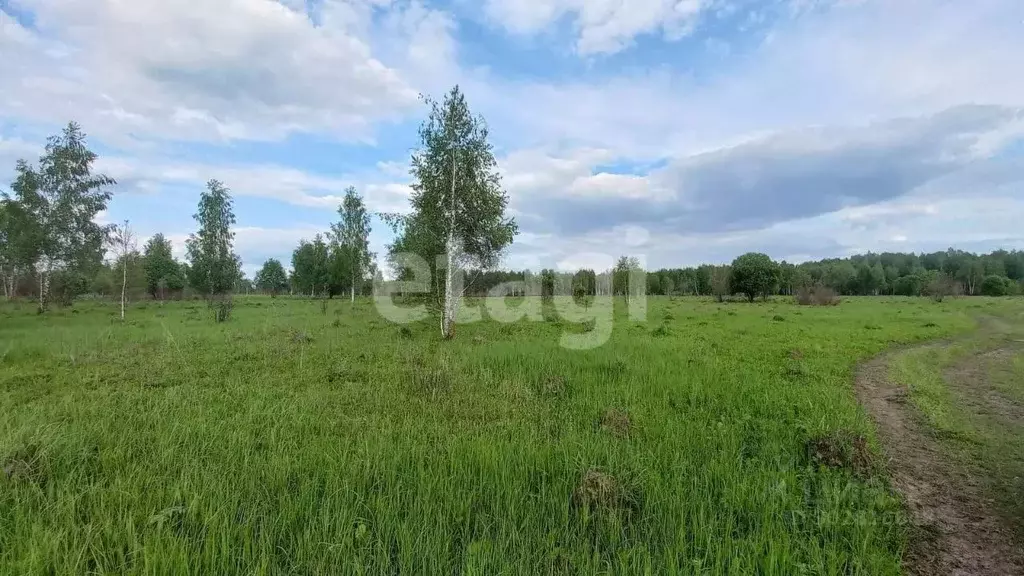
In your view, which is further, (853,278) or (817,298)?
(853,278)

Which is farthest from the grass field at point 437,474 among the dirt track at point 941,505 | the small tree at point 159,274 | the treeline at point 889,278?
the treeline at point 889,278

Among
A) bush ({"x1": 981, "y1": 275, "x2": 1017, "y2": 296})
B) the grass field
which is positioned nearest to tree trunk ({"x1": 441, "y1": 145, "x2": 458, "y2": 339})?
the grass field

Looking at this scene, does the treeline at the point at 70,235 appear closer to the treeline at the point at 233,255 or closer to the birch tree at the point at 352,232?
the treeline at the point at 233,255

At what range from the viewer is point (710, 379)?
31.8 feet

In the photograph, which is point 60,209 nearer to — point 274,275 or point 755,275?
point 755,275

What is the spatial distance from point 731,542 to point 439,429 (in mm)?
4086

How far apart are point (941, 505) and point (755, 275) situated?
60.3m

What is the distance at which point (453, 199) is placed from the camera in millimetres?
18422

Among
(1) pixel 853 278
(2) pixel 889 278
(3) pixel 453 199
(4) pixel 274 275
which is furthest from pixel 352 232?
(2) pixel 889 278

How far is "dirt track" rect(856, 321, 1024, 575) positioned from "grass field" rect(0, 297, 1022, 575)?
0.24m

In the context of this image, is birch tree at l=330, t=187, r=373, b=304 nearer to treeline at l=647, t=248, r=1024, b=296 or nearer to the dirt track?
the dirt track

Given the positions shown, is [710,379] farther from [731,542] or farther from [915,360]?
[915,360]

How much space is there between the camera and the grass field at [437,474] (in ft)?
11.8

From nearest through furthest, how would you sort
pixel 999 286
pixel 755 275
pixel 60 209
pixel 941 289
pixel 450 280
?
pixel 450 280 < pixel 60 209 < pixel 755 275 < pixel 941 289 < pixel 999 286
